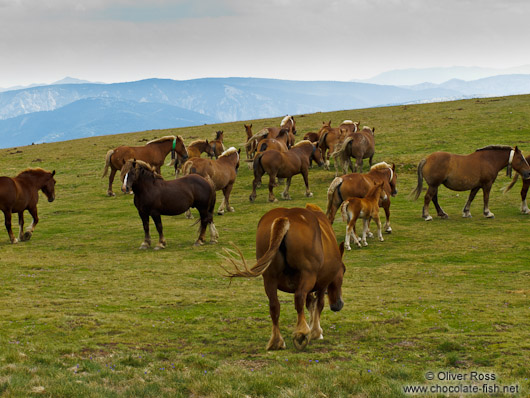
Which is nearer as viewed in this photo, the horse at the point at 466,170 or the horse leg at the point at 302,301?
the horse leg at the point at 302,301

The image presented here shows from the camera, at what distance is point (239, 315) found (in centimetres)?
1016

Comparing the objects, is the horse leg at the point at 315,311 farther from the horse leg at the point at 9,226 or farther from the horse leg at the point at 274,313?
the horse leg at the point at 9,226

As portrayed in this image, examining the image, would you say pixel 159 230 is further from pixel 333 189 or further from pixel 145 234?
pixel 333 189

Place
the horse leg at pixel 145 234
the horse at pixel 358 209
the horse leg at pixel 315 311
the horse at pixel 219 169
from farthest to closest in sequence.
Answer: the horse at pixel 219 169
the horse leg at pixel 145 234
the horse at pixel 358 209
the horse leg at pixel 315 311

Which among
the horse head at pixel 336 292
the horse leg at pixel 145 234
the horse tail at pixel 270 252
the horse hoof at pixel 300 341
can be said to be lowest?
the horse leg at pixel 145 234

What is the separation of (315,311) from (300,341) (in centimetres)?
85

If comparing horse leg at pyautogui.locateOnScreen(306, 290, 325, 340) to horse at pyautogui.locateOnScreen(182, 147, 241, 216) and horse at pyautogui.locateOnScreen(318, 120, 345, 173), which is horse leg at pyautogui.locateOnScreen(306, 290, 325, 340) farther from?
horse at pyautogui.locateOnScreen(318, 120, 345, 173)

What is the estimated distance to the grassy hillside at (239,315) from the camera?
679cm

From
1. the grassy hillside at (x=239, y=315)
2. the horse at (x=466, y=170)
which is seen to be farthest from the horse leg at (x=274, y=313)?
the horse at (x=466, y=170)

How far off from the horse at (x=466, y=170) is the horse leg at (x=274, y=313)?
1416 centimetres

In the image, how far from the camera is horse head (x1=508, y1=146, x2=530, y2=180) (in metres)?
21.1

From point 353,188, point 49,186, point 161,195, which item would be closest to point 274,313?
point 161,195

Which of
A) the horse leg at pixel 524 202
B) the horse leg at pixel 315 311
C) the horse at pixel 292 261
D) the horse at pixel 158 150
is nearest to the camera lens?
the horse at pixel 292 261

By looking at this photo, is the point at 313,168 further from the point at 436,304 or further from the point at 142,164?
the point at 436,304
